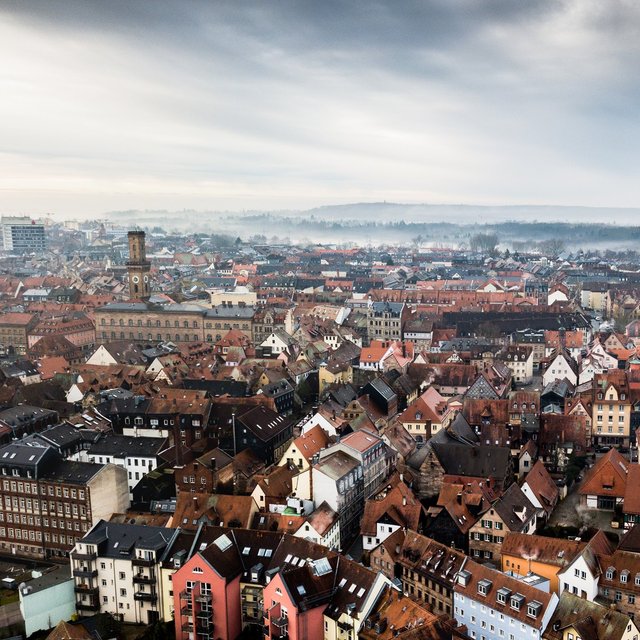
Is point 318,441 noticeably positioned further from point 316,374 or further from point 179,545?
point 316,374

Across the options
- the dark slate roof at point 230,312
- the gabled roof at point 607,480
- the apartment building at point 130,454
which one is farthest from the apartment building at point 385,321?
the gabled roof at point 607,480

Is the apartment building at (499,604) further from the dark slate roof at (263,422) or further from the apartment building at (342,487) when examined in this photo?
the dark slate roof at (263,422)

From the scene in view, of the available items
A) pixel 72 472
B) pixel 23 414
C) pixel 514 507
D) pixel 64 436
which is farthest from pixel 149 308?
pixel 514 507

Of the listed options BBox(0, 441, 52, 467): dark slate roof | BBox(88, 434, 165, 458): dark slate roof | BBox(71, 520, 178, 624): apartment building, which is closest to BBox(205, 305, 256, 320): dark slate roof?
BBox(88, 434, 165, 458): dark slate roof

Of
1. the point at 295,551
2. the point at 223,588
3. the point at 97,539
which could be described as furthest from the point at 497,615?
the point at 97,539

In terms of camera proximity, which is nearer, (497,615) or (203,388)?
(497,615)

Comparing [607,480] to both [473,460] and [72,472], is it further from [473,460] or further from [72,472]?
[72,472]
